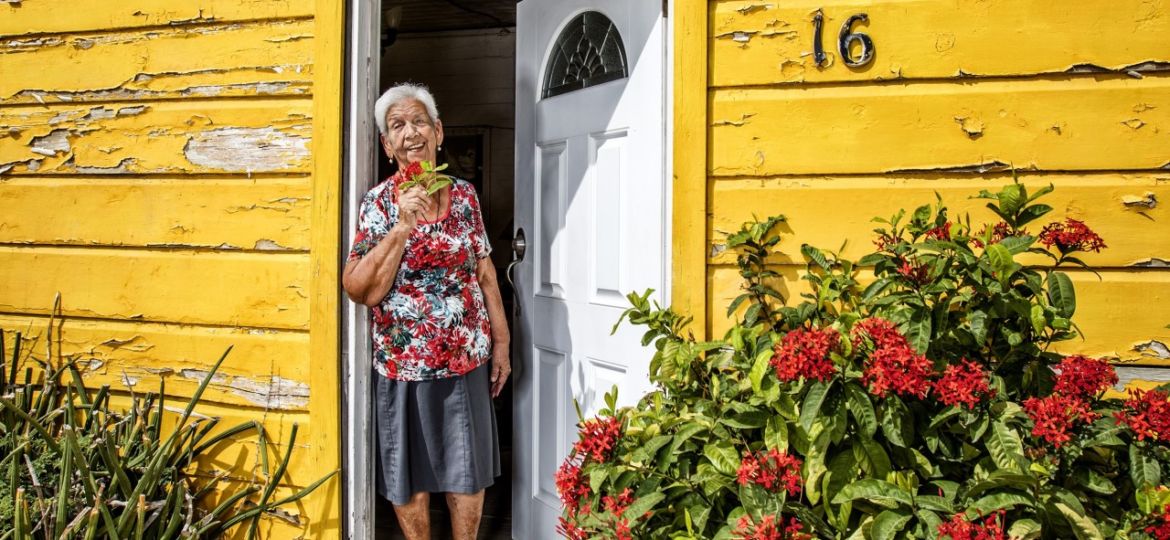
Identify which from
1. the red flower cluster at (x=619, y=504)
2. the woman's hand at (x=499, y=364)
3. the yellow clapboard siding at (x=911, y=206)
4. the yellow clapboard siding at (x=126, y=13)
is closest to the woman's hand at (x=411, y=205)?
the woman's hand at (x=499, y=364)

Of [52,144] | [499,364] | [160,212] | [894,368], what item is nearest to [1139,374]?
[894,368]

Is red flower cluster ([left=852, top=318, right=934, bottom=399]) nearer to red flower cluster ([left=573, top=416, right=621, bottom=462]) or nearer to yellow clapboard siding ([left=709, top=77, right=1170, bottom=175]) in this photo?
red flower cluster ([left=573, top=416, right=621, bottom=462])

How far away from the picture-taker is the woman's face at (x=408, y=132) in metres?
2.74

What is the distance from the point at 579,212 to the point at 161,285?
58.2 inches

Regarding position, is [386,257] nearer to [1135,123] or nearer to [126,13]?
[126,13]

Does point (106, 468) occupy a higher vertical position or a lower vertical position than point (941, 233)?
lower

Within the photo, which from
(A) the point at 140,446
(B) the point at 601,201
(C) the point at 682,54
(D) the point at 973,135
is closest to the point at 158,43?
(A) the point at 140,446

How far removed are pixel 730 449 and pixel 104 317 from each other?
7.61 ft

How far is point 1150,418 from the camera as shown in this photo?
1662 mm

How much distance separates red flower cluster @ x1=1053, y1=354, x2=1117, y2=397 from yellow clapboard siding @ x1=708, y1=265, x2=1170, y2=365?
0.53 m

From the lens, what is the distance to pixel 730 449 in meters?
1.89

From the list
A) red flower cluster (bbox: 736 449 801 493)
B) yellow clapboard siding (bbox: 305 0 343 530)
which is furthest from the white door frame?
red flower cluster (bbox: 736 449 801 493)

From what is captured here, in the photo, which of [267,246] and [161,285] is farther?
[161,285]

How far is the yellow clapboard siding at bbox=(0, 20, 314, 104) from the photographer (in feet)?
8.98
